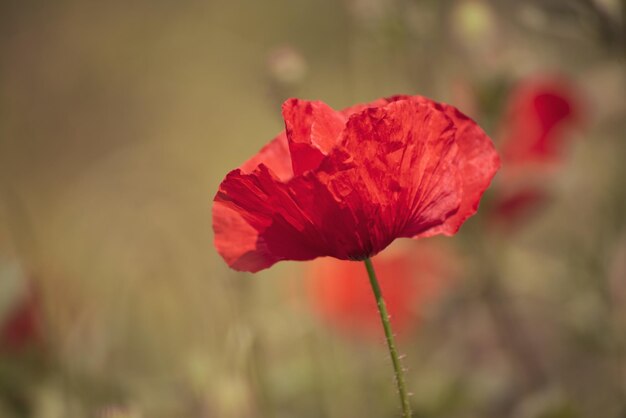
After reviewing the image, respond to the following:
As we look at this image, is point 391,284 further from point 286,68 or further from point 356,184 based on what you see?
point 356,184

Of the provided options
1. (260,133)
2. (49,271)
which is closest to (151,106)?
(260,133)

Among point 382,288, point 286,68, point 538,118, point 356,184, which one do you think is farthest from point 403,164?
point 382,288

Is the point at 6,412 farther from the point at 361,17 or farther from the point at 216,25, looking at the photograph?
the point at 216,25

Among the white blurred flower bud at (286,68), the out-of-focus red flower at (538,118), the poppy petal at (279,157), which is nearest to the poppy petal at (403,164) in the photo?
the poppy petal at (279,157)

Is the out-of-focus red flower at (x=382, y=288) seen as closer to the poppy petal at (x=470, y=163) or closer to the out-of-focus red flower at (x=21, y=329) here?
the out-of-focus red flower at (x=21, y=329)

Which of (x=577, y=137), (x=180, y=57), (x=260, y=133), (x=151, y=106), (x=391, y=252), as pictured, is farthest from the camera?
(x=180, y=57)
